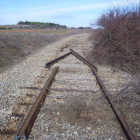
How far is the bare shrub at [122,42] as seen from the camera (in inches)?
297

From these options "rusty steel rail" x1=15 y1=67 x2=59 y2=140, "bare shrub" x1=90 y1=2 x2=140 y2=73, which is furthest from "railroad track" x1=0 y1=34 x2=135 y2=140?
"bare shrub" x1=90 y1=2 x2=140 y2=73

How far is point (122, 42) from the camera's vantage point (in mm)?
8148

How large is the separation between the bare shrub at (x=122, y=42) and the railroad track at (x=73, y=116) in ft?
9.43

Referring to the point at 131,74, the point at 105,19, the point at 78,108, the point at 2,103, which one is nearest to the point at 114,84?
the point at 131,74

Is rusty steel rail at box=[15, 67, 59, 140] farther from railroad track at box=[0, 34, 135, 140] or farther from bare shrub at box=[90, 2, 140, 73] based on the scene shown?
bare shrub at box=[90, 2, 140, 73]

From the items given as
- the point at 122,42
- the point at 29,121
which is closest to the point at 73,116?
the point at 29,121

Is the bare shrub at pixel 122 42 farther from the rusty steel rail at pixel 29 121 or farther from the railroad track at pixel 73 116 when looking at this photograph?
the rusty steel rail at pixel 29 121

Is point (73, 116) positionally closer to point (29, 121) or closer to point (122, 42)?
point (29, 121)

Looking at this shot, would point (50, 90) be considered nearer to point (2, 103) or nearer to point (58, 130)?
point (2, 103)

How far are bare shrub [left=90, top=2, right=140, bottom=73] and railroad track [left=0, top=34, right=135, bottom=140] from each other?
2.88m

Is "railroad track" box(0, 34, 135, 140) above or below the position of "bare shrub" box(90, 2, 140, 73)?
below

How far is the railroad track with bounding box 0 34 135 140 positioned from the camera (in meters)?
3.04

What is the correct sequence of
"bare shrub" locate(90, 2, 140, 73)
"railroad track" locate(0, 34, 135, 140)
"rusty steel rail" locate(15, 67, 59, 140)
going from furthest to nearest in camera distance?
"bare shrub" locate(90, 2, 140, 73) < "railroad track" locate(0, 34, 135, 140) < "rusty steel rail" locate(15, 67, 59, 140)

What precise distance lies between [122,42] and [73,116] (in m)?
5.80
